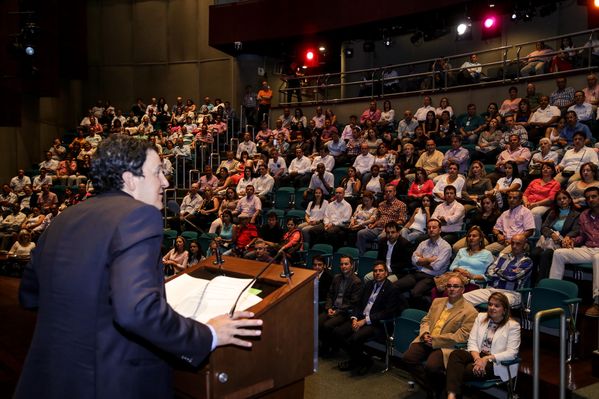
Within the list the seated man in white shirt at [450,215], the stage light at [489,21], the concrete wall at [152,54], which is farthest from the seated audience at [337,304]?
the concrete wall at [152,54]

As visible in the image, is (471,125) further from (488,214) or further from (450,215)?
(488,214)

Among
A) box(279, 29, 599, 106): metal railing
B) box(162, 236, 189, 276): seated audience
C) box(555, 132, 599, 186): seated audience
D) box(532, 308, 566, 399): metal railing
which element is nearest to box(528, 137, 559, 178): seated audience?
box(555, 132, 599, 186): seated audience

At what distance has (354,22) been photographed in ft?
47.9

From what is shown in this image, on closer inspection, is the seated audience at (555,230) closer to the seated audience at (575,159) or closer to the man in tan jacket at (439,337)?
the seated audience at (575,159)

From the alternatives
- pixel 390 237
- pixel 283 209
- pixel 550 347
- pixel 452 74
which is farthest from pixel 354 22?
pixel 550 347

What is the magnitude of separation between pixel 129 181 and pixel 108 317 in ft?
1.40

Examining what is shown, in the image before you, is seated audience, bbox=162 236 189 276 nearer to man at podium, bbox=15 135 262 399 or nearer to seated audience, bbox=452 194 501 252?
seated audience, bbox=452 194 501 252

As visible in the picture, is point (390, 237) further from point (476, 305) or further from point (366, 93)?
point (366, 93)

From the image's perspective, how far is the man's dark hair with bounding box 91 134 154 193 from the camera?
173 centimetres

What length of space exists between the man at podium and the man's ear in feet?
0.15

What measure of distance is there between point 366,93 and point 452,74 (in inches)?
103

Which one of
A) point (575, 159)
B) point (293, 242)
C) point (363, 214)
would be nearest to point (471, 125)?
point (575, 159)

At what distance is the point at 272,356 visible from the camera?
75.4 inches

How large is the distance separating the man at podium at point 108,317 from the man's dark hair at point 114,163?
0.06 metres
